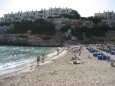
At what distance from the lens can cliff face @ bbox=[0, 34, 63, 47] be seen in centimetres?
7956

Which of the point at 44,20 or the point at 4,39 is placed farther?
the point at 44,20

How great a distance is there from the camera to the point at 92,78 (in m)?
15.3

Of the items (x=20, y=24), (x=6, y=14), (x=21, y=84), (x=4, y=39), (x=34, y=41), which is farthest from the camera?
(x=6, y=14)

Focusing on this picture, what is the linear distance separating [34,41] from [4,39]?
1272cm

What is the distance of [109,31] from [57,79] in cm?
7443

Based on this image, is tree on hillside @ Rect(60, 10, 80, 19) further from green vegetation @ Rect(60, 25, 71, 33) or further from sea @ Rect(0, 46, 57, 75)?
sea @ Rect(0, 46, 57, 75)

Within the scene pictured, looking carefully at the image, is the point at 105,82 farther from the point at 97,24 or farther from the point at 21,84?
the point at 97,24

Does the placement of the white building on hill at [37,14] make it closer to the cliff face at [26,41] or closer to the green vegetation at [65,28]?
the green vegetation at [65,28]

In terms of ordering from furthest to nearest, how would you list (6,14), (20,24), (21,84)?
(6,14) < (20,24) < (21,84)

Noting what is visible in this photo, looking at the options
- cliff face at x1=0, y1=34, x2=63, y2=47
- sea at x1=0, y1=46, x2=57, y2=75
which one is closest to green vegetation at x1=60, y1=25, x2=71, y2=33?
cliff face at x1=0, y1=34, x2=63, y2=47

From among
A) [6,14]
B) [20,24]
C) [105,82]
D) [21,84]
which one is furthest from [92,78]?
[6,14]

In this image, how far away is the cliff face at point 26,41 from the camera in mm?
79562

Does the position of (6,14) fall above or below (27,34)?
above

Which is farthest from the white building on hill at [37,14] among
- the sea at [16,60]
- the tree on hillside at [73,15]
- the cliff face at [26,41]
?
the sea at [16,60]
